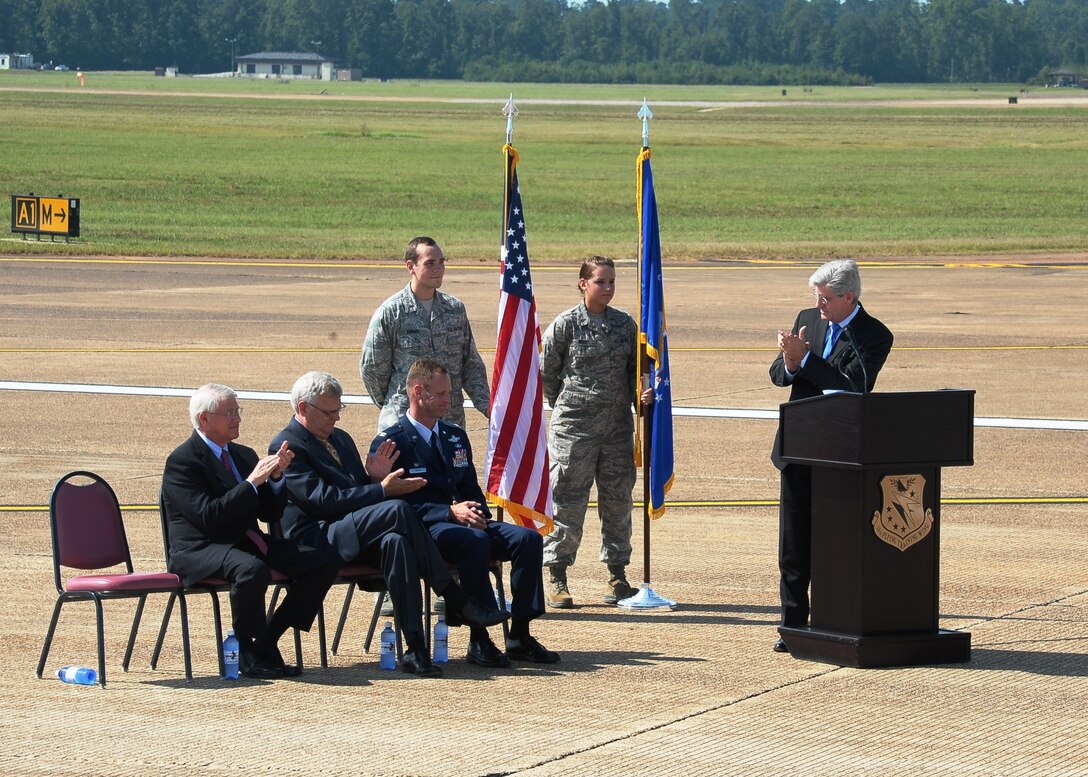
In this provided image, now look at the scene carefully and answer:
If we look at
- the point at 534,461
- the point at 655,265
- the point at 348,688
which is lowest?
the point at 348,688

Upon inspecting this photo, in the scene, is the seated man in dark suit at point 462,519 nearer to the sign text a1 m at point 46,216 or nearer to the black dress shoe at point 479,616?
the black dress shoe at point 479,616

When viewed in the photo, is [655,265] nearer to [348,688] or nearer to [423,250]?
[423,250]

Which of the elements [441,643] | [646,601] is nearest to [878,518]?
[646,601]

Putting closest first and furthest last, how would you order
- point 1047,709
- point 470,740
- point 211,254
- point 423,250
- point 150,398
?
1. point 470,740
2. point 1047,709
3. point 423,250
4. point 150,398
5. point 211,254

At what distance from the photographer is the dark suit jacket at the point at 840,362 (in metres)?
9.97

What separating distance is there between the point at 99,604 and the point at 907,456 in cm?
418

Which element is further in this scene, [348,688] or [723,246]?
[723,246]

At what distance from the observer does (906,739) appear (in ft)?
26.7

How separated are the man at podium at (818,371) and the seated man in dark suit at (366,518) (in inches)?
63.6

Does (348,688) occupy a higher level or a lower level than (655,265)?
lower

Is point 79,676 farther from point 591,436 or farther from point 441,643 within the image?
point 591,436

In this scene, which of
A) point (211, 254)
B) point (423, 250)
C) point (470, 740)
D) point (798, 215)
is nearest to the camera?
point (470, 740)

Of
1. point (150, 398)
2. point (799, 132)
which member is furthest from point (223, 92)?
point (150, 398)

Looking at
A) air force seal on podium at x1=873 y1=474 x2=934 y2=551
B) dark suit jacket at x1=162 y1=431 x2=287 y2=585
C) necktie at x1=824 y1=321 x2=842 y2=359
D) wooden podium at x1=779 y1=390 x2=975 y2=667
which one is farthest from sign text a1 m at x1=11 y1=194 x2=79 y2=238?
air force seal on podium at x1=873 y1=474 x2=934 y2=551
